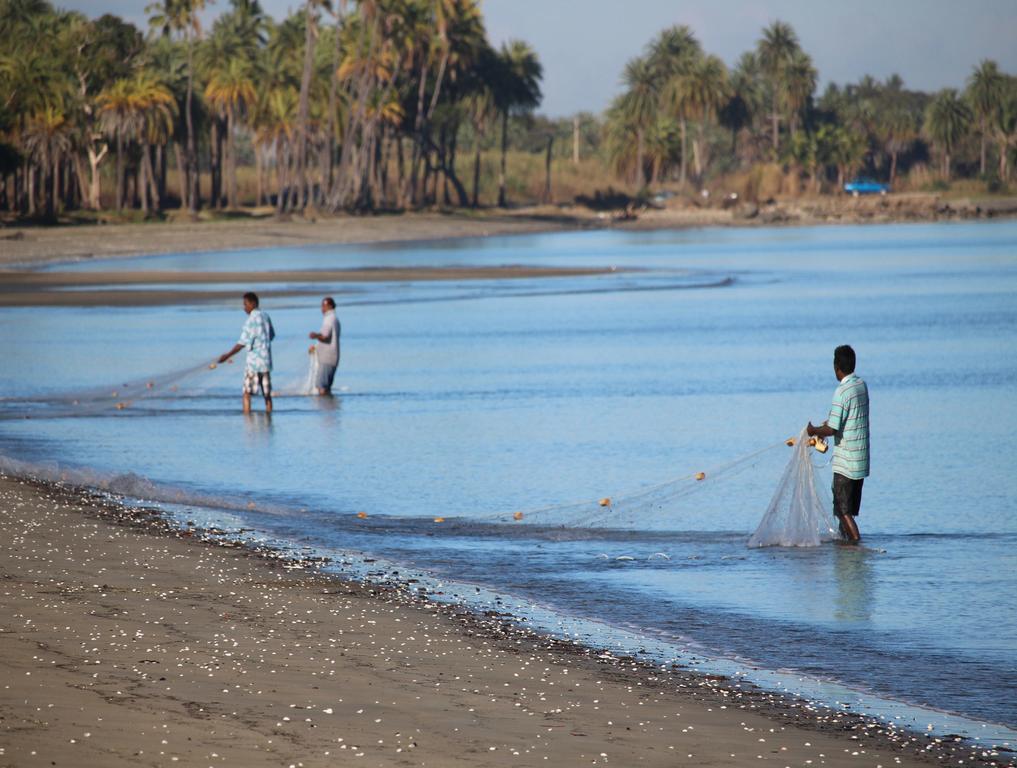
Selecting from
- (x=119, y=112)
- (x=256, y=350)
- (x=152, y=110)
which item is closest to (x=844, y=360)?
(x=256, y=350)

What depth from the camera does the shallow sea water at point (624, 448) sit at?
9484 mm

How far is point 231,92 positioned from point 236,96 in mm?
666

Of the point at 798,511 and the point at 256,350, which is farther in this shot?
the point at 256,350

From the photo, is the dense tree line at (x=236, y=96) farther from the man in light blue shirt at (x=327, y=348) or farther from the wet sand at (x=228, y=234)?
the man in light blue shirt at (x=327, y=348)

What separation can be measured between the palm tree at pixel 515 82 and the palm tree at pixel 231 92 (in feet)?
83.0

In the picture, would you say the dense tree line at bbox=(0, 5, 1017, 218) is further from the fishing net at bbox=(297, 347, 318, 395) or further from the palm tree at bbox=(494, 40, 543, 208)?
the fishing net at bbox=(297, 347, 318, 395)

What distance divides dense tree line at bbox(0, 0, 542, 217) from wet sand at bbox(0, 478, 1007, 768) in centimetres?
6911

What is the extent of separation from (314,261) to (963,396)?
1667 inches

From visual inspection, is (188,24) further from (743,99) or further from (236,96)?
(743,99)

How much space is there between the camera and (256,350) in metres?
19.7

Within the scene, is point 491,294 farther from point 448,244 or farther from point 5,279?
point 448,244

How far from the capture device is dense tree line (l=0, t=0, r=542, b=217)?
80438 mm

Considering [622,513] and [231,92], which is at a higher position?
[231,92]

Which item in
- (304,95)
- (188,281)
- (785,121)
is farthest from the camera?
(785,121)
